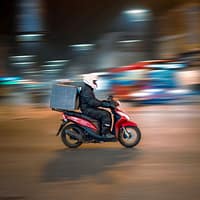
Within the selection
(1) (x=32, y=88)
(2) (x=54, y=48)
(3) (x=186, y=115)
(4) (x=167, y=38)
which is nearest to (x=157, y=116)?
(3) (x=186, y=115)

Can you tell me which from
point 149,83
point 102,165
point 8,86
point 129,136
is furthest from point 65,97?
point 8,86

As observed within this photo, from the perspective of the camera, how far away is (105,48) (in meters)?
23.8

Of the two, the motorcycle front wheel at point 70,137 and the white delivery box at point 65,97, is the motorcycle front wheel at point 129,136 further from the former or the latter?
the white delivery box at point 65,97

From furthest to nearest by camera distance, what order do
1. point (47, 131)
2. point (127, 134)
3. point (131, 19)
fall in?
point (131, 19) → point (47, 131) → point (127, 134)

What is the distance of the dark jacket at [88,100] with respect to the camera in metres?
9.28

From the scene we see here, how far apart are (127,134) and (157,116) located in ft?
12.5

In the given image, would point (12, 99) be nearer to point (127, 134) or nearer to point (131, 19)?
point (127, 134)

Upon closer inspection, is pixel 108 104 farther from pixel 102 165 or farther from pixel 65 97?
pixel 102 165

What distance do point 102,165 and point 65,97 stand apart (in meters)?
1.73

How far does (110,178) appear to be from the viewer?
732 centimetres

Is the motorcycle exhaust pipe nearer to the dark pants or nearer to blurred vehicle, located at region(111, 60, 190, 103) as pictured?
the dark pants

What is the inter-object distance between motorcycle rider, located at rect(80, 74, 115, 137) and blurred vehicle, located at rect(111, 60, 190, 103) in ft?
18.8

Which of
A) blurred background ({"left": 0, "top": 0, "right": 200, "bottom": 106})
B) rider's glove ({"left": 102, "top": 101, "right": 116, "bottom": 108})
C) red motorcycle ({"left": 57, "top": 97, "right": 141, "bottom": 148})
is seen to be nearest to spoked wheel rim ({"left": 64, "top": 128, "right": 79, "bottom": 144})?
red motorcycle ({"left": 57, "top": 97, "right": 141, "bottom": 148})

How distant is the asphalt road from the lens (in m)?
6.62
